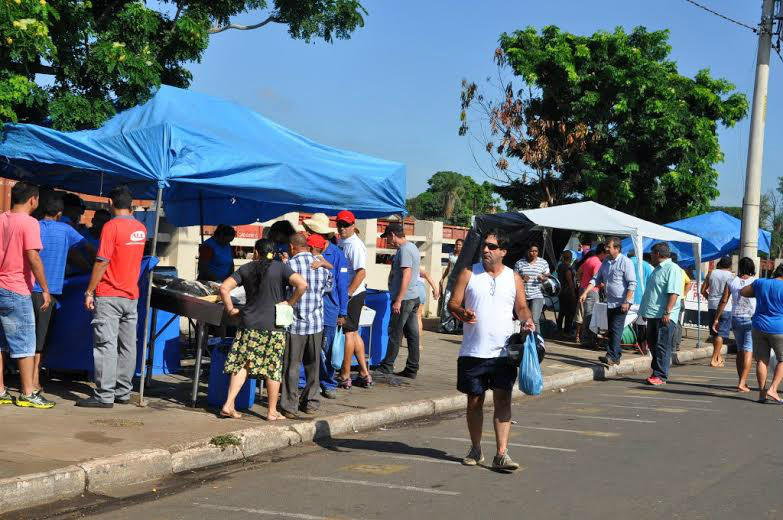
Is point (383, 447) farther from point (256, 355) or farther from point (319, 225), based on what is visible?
point (319, 225)

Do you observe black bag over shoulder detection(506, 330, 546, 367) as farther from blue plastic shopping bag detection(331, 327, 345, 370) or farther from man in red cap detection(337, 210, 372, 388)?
blue plastic shopping bag detection(331, 327, 345, 370)

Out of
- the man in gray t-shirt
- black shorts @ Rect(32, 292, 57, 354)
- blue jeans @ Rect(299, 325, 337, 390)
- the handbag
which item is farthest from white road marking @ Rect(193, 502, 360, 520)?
the man in gray t-shirt

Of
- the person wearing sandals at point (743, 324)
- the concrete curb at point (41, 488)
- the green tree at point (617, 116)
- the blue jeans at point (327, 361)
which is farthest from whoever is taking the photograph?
the green tree at point (617, 116)

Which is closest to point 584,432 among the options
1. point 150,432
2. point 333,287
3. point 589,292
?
point 333,287

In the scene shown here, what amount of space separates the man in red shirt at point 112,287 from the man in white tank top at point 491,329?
3.22 m

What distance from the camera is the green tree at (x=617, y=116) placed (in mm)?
29344

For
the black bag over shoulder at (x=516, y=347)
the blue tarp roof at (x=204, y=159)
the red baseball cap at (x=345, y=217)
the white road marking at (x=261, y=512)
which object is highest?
the blue tarp roof at (x=204, y=159)

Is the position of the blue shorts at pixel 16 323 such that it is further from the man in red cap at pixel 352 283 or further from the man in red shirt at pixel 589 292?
the man in red shirt at pixel 589 292

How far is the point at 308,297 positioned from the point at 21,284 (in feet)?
8.61

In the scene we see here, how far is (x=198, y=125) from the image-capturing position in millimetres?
9359

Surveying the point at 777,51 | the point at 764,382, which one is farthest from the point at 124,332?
the point at 777,51

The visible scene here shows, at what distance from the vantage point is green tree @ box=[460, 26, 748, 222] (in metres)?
29.3

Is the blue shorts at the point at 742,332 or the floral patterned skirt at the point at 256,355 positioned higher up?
the blue shorts at the point at 742,332

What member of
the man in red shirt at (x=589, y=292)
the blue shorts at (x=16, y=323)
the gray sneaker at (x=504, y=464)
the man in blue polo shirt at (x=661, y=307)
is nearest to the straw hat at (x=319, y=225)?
the blue shorts at (x=16, y=323)
